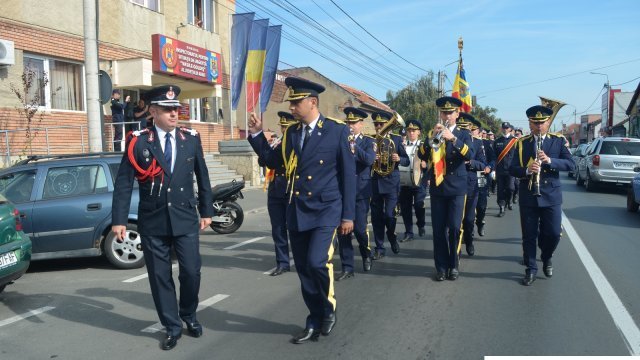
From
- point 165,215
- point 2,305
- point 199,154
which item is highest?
point 199,154

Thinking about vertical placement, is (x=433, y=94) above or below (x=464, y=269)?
above

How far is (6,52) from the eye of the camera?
12477 mm

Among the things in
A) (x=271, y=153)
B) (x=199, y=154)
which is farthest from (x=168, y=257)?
(x=271, y=153)

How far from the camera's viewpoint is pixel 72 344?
176 inches

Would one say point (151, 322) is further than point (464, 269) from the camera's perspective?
No

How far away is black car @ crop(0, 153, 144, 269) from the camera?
6.91 metres

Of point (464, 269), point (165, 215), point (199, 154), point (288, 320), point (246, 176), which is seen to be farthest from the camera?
point (246, 176)

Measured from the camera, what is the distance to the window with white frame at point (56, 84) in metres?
13.7

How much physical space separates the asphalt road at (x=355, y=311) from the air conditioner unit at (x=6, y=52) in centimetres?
704

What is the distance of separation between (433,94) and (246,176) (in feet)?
109

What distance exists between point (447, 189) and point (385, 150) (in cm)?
155

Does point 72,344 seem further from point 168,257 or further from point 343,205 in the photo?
point 343,205

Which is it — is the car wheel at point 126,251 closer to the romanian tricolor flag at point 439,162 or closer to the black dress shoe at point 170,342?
the black dress shoe at point 170,342

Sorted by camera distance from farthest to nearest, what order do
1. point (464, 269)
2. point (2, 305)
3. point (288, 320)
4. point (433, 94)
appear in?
point (433, 94) → point (464, 269) → point (2, 305) → point (288, 320)
